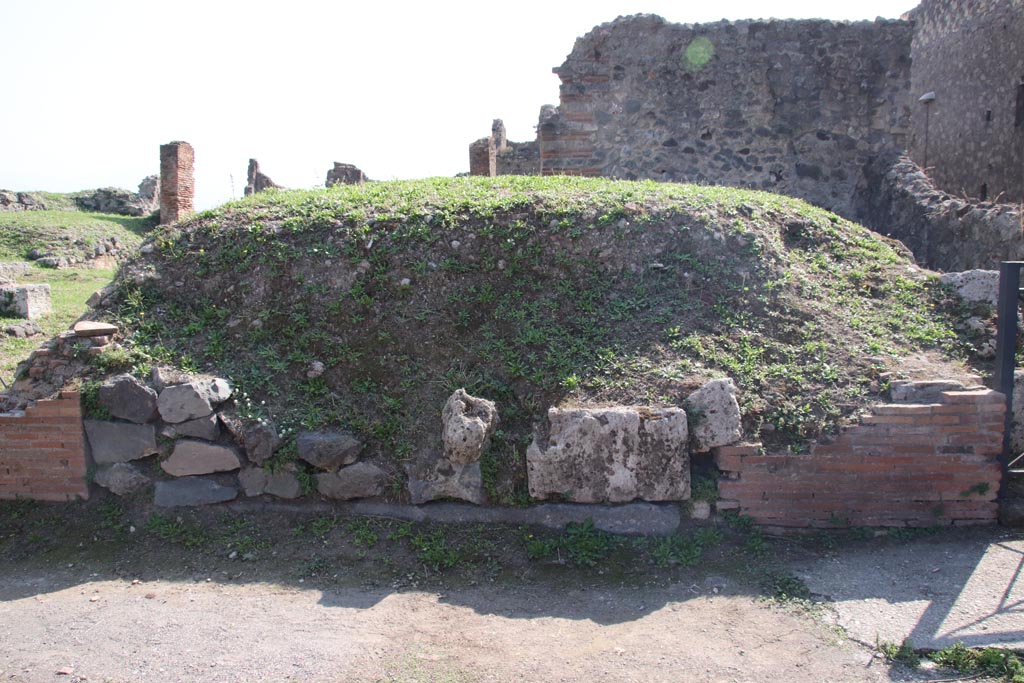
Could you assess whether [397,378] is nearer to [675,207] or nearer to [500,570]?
[500,570]

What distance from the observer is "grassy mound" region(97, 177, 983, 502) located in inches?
189

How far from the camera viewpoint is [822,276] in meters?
5.79

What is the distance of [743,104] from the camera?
10047 millimetres

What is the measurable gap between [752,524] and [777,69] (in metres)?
7.63

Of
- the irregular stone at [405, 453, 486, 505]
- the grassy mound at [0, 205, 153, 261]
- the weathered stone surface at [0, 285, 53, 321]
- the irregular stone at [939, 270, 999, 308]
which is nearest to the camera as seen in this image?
the irregular stone at [405, 453, 486, 505]

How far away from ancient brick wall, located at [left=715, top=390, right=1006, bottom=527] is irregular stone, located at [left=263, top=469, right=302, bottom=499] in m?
2.55

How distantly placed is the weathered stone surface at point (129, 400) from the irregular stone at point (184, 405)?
0.08 metres

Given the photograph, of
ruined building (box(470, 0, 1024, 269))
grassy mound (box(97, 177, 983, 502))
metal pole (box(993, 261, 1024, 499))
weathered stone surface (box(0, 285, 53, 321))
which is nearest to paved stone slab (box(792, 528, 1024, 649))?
metal pole (box(993, 261, 1024, 499))

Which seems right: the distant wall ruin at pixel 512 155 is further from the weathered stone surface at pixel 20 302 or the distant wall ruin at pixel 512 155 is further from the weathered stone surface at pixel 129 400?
the weathered stone surface at pixel 129 400

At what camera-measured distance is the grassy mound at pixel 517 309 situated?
189 inches

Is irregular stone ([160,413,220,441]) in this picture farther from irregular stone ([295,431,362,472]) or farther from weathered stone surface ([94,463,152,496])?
irregular stone ([295,431,362,472])

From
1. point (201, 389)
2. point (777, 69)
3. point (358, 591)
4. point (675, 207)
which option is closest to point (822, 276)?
point (675, 207)

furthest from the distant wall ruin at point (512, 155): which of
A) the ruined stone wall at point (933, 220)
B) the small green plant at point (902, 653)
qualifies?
the small green plant at point (902, 653)

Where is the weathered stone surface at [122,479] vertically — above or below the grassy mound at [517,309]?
below
